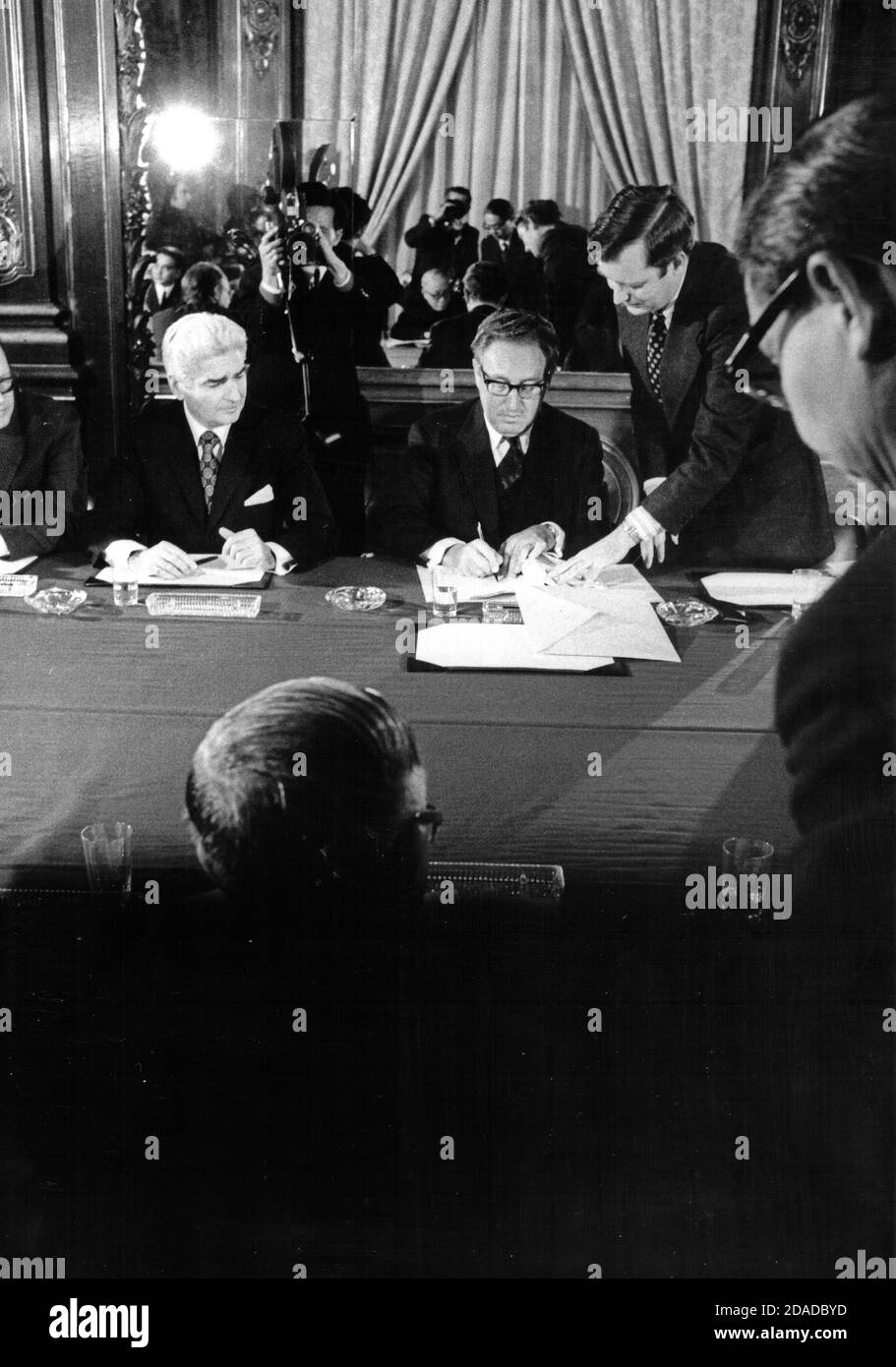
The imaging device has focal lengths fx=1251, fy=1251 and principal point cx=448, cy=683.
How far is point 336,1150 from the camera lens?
2.09m

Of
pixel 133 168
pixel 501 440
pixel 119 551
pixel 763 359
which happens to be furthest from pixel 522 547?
pixel 133 168

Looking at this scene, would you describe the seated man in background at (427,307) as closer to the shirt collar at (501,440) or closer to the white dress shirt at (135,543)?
the shirt collar at (501,440)

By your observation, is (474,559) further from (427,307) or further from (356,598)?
(427,307)

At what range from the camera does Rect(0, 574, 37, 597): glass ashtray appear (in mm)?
2252

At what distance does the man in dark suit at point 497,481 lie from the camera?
2.24m

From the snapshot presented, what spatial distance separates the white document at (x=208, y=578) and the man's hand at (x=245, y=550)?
0.01m

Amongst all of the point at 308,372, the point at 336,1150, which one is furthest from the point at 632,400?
the point at 336,1150

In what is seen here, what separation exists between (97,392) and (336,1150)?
1.41 m

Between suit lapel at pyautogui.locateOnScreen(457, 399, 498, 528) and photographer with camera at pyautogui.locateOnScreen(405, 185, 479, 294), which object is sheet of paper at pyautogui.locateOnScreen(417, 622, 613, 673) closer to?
suit lapel at pyautogui.locateOnScreen(457, 399, 498, 528)

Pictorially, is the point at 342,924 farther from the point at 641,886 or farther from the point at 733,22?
the point at 733,22

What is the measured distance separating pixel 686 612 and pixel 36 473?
1216 mm

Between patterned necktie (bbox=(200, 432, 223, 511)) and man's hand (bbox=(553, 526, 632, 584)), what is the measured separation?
660mm

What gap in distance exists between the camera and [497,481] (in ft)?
7.50
